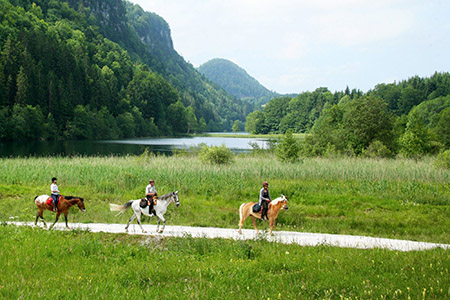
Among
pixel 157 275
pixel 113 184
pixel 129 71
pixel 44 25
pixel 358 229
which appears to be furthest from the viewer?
pixel 129 71

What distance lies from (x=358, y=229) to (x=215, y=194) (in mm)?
7938

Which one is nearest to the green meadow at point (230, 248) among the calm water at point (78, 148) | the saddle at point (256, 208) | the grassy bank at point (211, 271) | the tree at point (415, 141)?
the grassy bank at point (211, 271)

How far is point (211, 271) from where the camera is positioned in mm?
7527

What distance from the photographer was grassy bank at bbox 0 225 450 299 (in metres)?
6.33

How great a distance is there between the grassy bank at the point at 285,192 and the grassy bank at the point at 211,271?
16.9ft

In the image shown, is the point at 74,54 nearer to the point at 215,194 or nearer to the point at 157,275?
the point at 215,194

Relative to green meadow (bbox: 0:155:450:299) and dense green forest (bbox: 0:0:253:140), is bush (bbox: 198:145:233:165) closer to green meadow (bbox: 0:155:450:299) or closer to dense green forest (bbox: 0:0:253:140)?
green meadow (bbox: 0:155:450:299)

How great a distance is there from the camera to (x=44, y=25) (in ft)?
423

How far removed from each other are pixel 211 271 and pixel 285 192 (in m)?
12.8

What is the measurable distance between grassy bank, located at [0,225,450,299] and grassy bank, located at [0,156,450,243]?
5.16 meters

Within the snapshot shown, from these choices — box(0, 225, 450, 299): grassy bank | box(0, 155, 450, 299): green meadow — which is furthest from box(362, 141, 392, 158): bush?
box(0, 225, 450, 299): grassy bank

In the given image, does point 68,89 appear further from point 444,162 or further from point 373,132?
point 444,162

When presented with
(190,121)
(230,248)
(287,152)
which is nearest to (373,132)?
(287,152)

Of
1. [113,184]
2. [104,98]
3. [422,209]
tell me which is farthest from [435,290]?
[104,98]
